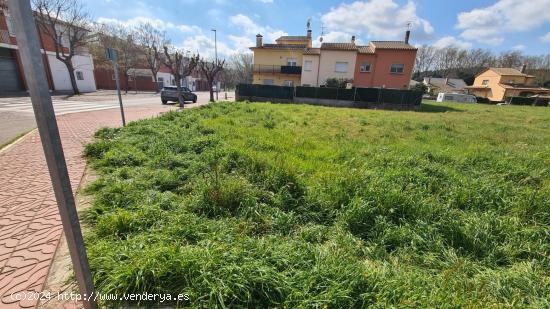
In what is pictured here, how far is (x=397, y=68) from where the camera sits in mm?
27906

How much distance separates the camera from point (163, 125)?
336 inches

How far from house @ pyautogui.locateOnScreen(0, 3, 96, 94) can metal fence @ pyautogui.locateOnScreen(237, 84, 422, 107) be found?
16.1 m

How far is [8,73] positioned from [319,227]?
34923 mm

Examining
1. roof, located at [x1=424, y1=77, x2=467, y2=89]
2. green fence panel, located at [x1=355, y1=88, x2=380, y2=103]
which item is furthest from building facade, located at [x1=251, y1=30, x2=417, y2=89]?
roof, located at [x1=424, y1=77, x2=467, y2=89]

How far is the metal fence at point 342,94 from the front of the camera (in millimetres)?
20766

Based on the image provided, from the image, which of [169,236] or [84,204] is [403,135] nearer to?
[169,236]

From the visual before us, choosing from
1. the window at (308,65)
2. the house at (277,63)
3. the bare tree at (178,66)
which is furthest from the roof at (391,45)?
the bare tree at (178,66)

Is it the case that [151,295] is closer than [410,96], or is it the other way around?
[151,295]

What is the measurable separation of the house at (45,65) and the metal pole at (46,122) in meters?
23.4

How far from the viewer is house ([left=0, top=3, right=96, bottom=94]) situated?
76.6ft

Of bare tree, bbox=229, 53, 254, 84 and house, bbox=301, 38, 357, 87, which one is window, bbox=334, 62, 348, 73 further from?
bare tree, bbox=229, 53, 254, 84

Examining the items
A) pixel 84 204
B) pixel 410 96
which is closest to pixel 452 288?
pixel 84 204

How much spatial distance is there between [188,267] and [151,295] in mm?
325

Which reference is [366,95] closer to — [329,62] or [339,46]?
[329,62]
